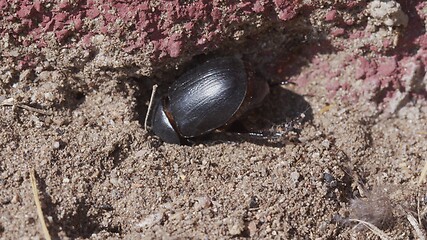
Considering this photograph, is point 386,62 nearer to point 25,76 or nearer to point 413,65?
point 413,65

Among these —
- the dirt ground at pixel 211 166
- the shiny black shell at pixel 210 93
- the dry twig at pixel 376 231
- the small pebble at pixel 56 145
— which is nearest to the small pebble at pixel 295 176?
the dirt ground at pixel 211 166

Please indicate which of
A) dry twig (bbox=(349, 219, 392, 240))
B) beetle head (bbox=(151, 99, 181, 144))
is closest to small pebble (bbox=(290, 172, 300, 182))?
dry twig (bbox=(349, 219, 392, 240))

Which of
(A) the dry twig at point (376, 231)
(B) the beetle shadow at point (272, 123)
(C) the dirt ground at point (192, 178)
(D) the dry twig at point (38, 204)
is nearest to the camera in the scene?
(D) the dry twig at point (38, 204)

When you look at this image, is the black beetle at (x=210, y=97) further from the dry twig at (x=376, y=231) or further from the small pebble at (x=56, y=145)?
the dry twig at (x=376, y=231)

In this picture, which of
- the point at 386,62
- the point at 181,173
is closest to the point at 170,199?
the point at 181,173

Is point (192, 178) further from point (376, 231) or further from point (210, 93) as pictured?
point (376, 231)

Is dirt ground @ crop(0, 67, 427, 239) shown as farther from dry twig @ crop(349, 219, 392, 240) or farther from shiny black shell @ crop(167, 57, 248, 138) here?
shiny black shell @ crop(167, 57, 248, 138)

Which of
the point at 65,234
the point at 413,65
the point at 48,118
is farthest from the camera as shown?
the point at 413,65
